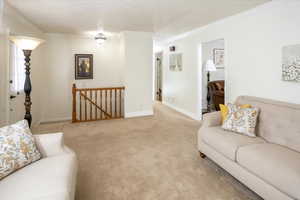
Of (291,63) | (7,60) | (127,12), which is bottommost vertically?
(291,63)

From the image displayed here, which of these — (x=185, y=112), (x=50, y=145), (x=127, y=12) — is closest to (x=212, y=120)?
(x=50, y=145)


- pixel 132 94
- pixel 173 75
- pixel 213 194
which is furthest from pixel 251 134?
pixel 173 75

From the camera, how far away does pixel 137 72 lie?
18.0ft

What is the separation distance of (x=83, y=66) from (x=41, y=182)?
4940mm

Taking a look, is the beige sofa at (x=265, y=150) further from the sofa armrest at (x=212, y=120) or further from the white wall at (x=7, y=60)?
the white wall at (x=7, y=60)

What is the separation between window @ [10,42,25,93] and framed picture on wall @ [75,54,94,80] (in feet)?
6.71

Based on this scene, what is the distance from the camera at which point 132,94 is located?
5.46m

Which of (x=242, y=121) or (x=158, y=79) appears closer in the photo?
(x=242, y=121)

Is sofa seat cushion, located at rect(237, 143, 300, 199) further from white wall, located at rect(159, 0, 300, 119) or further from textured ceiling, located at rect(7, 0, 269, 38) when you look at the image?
textured ceiling, located at rect(7, 0, 269, 38)

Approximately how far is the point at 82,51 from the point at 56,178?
5.08 m

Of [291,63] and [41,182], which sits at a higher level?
[291,63]

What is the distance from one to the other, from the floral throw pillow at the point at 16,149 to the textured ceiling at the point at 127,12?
2294 mm

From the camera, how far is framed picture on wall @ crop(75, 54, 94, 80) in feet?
18.9

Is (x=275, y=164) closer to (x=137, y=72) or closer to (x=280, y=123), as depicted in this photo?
(x=280, y=123)
